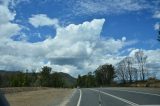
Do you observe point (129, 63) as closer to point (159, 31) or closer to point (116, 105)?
point (159, 31)

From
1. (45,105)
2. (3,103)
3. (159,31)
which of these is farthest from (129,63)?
(3,103)

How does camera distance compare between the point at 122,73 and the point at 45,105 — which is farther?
the point at 122,73

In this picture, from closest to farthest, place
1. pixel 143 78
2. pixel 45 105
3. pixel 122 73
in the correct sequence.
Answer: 1. pixel 45 105
2. pixel 143 78
3. pixel 122 73

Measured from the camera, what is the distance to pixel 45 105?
33969mm

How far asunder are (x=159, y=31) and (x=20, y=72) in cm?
11357

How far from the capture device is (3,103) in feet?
7.97

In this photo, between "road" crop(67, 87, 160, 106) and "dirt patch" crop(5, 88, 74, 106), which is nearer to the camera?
"road" crop(67, 87, 160, 106)

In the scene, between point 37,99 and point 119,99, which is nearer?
point 119,99

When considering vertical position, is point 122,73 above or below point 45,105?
above

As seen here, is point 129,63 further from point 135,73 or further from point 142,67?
point 142,67

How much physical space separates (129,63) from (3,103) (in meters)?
166

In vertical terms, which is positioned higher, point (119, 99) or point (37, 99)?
point (37, 99)

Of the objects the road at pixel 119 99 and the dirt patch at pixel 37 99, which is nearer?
the road at pixel 119 99

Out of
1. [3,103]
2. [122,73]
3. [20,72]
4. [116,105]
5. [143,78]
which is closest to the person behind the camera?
[3,103]
